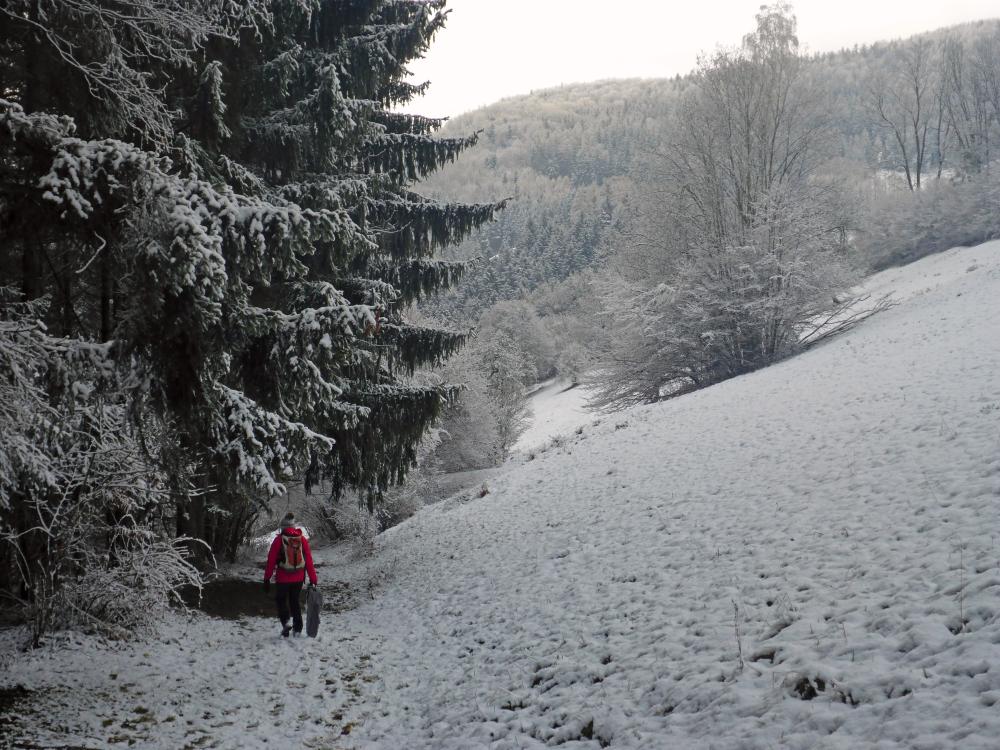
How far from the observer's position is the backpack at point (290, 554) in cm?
827

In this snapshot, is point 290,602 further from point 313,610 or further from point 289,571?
point 289,571

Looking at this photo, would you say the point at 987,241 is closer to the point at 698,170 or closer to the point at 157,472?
the point at 698,170

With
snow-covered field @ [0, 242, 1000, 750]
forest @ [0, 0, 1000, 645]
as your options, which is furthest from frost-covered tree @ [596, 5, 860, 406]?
snow-covered field @ [0, 242, 1000, 750]

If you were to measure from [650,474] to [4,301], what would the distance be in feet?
33.1

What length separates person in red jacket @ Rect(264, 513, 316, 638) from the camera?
826 centimetres

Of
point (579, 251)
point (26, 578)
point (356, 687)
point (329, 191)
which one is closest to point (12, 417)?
point (26, 578)

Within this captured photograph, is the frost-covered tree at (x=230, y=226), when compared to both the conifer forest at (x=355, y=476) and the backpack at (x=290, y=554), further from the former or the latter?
the backpack at (x=290, y=554)

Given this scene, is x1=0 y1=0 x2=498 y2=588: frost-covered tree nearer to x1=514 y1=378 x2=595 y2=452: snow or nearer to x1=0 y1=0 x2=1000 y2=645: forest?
x1=0 y1=0 x2=1000 y2=645: forest

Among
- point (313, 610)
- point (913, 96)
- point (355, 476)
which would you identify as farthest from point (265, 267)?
point (913, 96)

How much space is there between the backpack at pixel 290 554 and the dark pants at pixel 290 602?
0.81 feet

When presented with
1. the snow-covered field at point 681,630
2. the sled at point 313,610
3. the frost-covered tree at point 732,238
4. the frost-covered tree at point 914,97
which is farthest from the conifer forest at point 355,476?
the frost-covered tree at point 914,97

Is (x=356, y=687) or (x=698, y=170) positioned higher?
(x=698, y=170)

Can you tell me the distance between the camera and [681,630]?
19.3 ft

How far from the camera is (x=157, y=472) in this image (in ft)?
20.4
